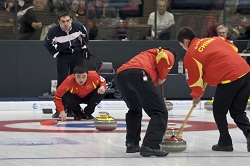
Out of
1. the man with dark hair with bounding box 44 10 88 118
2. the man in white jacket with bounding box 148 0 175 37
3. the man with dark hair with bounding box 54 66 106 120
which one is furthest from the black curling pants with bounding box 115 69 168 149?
the man in white jacket with bounding box 148 0 175 37

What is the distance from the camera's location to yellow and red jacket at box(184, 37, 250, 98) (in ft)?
23.3

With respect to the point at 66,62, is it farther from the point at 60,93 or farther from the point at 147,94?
the point at 147,94

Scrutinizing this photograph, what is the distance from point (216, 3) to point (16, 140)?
25.1 ft

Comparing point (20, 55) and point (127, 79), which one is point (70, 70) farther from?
point (127, 79)

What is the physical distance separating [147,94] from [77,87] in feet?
12.1

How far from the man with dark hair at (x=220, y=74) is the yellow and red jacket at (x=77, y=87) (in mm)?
3300

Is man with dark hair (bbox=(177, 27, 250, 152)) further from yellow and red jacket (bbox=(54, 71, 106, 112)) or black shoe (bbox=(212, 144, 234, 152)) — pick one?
yellow and red jacket (bbox=(54, 71, 106, 112))

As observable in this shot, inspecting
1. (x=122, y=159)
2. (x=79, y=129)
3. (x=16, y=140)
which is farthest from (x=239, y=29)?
(x=122, y=159)

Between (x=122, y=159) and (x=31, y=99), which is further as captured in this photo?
(x=31, y=99)

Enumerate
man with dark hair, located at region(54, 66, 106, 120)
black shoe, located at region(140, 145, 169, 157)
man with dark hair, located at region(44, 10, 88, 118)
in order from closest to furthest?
black shoe, located at region(140, 145, 169, 157)
man with dark hair, located at region(54, 66, 106, 120)
man with dark hair, located at region(44, 10, 88, 118)

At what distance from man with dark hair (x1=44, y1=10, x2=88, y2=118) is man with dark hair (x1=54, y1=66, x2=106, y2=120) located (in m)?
0.56

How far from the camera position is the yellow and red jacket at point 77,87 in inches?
404

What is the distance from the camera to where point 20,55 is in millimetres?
Answer: 14289

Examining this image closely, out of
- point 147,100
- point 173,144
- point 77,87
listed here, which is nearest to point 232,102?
point 173,144
